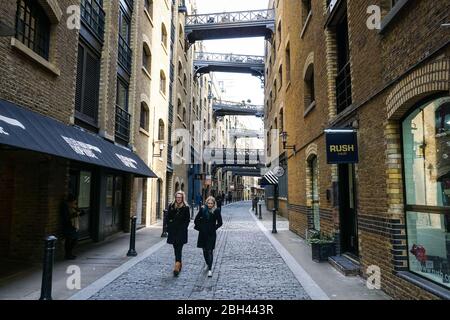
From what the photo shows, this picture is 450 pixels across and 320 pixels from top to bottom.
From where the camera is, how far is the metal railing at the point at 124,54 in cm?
1398

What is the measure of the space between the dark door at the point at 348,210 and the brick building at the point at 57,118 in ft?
19.3

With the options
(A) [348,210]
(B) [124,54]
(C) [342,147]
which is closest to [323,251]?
(A) [348,210]

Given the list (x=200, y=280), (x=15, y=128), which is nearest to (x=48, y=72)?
(x=15, y=128)

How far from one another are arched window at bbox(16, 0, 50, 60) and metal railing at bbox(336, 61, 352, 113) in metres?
7.07

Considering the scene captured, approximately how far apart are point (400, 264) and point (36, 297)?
5573 mm

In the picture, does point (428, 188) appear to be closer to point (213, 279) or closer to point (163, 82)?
point (213, 279)

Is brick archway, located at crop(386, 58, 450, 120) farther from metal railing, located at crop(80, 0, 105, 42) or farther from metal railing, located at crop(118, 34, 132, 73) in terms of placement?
metal railing, located at crop(118, 34, 132, 73)

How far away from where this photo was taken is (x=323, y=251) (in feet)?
28.1

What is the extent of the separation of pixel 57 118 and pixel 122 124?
530 cm

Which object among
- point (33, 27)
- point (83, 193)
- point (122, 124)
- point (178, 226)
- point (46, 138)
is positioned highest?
point (33, 27)

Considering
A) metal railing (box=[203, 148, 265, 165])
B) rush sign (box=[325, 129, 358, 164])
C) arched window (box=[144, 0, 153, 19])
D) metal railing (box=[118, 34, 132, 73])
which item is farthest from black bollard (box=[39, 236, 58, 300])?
metal railing (box=[203, 148, 265, 165])

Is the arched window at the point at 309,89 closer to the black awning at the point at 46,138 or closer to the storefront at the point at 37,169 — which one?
the storefront at the point at 37,169

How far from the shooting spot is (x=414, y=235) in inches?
213

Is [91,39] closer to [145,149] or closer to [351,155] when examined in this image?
[145,149]
